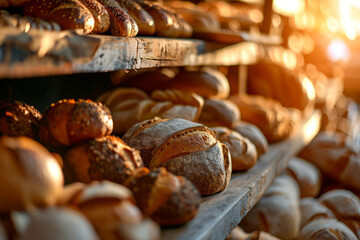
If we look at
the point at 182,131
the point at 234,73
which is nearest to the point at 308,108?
the point at 234,73

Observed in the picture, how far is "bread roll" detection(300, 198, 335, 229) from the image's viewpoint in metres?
2.20

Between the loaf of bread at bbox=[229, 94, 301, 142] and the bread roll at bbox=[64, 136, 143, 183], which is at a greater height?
the bread roll at bbox=[64, 136, 143, 183]

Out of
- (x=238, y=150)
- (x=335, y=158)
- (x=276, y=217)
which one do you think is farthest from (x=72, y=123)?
(x=335, y=158)

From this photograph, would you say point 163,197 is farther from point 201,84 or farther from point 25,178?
point 201,84

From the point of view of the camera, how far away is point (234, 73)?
3.06m

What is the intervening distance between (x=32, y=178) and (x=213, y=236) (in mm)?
558

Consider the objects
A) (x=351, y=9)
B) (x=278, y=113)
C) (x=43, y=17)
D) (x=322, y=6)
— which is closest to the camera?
(x=43, y=17)

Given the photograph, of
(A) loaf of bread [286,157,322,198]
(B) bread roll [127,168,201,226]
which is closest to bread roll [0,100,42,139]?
(B) bread roll [127,168,201,226]

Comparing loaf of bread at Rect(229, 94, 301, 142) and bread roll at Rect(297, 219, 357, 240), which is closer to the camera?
bread roll at Rect(297, 219, 357, 240)

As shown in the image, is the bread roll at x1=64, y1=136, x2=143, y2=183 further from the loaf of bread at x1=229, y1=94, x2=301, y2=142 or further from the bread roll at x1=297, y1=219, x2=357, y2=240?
the loaf of bread at x1=229, y1=94, x2=301, y2=142

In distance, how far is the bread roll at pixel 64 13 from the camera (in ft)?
4.00

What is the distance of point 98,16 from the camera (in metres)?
1.35

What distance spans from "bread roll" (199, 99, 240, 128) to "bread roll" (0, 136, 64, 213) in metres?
1.32

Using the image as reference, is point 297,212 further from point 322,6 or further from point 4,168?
point 322,6
